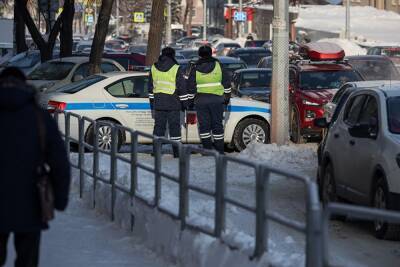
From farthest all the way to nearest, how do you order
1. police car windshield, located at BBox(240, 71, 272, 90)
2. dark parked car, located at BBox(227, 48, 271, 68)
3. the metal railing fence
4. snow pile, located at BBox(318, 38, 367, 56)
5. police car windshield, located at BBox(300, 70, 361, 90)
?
snow pile, located at BBox(318, 38, 367, 56), dark parked car, located at BBox(227, 48, 271, 68), police car windshield, located at BBox(240, 71, 272, 90), police car windshield, located at BBox(300, 70, 361, 90), the metal railing fence

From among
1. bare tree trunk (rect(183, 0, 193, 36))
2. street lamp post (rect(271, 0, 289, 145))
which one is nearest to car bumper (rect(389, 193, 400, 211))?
street lamp post (rect(271, 0, 289, 145))

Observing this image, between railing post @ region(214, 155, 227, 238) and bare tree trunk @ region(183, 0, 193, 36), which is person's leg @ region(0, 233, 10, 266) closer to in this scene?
railing post @ region(214, 155, 227, 238)

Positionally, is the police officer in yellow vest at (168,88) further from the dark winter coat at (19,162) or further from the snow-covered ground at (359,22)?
the snow-covered ground at (359,22)

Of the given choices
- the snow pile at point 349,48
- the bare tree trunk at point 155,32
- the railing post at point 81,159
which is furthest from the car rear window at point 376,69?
the snow pile at point 349,48

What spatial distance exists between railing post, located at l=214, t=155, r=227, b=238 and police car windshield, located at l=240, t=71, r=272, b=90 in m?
16.1

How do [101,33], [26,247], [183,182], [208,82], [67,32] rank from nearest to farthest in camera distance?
[26,247] < [183,182] < [208,82] < [101,33] < [67,32]

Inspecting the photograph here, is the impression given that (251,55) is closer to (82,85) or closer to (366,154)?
(82,85)

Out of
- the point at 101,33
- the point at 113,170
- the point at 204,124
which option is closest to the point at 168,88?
the point at 204,124

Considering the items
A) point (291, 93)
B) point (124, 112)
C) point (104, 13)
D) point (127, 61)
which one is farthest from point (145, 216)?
point (127, 61)

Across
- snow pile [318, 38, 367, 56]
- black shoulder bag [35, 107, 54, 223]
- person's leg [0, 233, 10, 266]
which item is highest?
black shoulder bag [35, 107, 54, 223]

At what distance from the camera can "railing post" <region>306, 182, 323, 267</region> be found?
21.2ft

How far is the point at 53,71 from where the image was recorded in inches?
1005

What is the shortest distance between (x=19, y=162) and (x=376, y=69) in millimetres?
21660

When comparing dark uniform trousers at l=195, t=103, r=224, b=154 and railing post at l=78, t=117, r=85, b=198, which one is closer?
railing post at l=78, t=117, r=85, b=198
